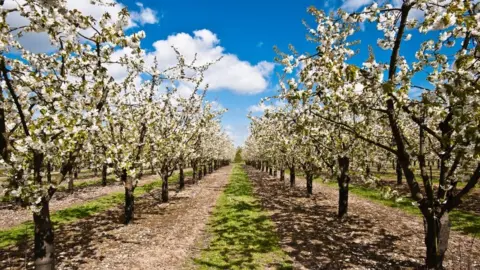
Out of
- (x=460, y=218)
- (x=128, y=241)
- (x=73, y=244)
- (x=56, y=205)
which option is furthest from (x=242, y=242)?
(x=56, y=205)

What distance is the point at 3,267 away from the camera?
1215 centimetres

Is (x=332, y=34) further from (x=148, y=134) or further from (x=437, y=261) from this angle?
(x=148, y=134)

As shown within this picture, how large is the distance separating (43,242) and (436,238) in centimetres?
1292

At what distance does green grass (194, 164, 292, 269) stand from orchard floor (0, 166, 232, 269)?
0.97m

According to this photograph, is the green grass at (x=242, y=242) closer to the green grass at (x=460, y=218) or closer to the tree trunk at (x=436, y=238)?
the tree trunk at (x=436, y=238)

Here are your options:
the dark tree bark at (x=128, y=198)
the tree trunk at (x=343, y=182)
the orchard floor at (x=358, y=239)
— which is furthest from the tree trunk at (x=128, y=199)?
the tree trunk at (x=343, y=182)

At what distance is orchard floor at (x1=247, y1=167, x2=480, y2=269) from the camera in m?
12.5

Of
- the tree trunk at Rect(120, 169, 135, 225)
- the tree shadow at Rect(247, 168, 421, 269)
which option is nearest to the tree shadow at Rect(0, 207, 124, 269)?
the tree trunk at Rect(120, 169, 135, 225)

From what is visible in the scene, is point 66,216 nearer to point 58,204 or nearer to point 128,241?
point 58,204

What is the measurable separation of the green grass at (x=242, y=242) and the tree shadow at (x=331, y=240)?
0.71m

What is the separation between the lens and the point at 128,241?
51.2 feet

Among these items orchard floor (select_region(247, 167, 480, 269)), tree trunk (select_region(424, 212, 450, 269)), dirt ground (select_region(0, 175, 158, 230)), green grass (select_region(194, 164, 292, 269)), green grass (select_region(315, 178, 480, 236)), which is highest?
tree trunk (select_region(424, 212, 450, 269))

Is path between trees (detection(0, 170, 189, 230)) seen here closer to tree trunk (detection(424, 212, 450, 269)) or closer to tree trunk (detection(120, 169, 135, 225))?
tree trunk (detection(120, 169, 135, 225))

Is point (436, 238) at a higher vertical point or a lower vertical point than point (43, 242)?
higher
